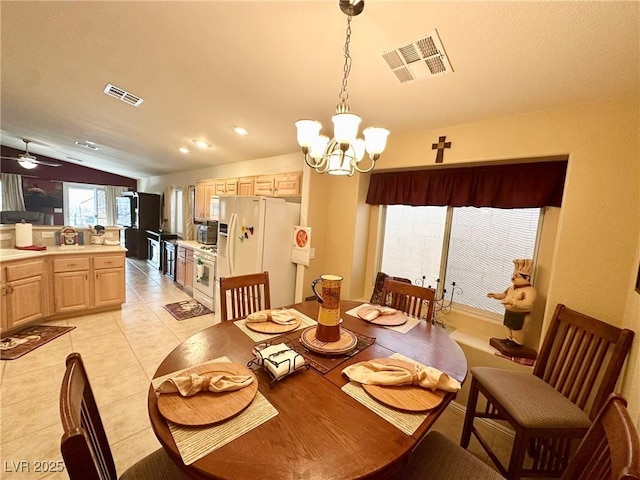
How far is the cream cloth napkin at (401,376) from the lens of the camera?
1064 millimetres

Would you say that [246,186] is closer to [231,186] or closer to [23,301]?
[231,186]

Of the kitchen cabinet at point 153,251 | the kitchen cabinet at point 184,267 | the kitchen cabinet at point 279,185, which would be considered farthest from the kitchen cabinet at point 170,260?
the kitchen cabinet at point 279,185

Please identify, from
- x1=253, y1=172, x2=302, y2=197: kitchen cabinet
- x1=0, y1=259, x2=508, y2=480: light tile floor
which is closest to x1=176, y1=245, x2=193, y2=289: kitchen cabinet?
x1=0, y1=259, x2=508, y2=480: light tile floor

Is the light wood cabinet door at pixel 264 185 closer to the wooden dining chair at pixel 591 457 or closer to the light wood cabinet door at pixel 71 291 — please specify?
the light wood cabinet door at pixel 71 291

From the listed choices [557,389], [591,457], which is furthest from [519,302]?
[591,457]

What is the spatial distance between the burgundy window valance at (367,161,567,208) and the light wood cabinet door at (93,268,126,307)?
3645 millimetres

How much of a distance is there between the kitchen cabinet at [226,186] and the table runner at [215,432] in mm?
3752

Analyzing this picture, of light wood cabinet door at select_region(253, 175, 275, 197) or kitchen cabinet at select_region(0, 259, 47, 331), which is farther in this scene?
light wood cabinet door at select_region(253, 175, 275, 197)

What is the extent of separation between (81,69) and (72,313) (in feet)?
Answer: 9.70

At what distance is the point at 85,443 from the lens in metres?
0.60

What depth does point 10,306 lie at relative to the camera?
9.11 feet

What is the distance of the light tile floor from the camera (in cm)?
163

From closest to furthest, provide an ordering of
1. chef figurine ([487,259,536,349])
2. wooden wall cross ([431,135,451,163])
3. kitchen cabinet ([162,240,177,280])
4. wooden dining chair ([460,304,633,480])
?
wooden dining chair ([460,304,633,480]) → chef figurine ([487,259,536,349]) → wooden wall cross ([431,135,451,163]) → kitchen cabinet ([162,240,177,280])

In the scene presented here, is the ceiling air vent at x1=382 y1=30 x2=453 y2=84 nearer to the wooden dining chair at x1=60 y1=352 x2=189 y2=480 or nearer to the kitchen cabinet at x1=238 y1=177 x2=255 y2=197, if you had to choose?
the wooden dining chair at x1=60 y1=352 x2=189 y2=480
